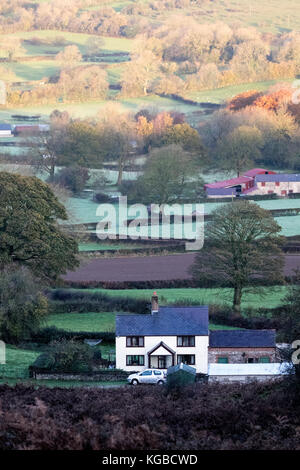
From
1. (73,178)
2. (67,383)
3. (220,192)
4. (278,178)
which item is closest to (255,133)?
(278,178)

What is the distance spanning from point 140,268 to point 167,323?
1614cm

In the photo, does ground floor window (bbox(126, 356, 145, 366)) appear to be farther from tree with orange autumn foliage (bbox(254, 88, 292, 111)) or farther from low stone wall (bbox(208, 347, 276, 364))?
tree with orange autumn foliage (bbox(254, 88, 292, 111))

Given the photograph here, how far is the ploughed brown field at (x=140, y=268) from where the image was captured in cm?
5200

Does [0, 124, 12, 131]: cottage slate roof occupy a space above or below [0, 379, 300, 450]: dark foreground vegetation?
above

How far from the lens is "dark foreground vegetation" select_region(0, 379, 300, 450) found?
2017 centimetres

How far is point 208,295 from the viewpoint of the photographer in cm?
4816

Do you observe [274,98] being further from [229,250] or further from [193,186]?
[229,250]

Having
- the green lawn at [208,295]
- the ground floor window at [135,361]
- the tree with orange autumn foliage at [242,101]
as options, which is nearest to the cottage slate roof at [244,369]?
the ground floor window at [135,361]

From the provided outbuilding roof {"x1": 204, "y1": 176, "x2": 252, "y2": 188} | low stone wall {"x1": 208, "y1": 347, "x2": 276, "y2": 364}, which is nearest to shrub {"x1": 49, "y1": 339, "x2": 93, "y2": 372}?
low stone wall {"x1": 208, "y1": 347, "x2": 276, "y2": 364}

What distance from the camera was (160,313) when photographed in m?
38.5

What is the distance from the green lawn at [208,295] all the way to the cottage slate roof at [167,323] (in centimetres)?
684
